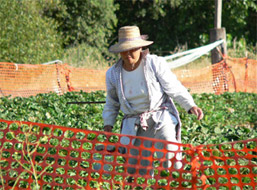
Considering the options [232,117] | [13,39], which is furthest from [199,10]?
[232,117]

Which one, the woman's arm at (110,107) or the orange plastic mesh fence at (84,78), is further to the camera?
the orange plastic mesh fence at (84,78)

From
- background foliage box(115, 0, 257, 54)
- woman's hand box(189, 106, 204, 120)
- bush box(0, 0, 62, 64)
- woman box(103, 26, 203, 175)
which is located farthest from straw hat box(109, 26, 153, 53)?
background foliage box(115, 0, 257, 54)

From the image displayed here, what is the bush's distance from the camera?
50.0 ft

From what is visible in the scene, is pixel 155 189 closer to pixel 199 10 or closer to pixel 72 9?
pixel 72 9

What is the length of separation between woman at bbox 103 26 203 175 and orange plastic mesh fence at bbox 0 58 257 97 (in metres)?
6.87

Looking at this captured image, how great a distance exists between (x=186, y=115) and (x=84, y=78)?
5.99 m

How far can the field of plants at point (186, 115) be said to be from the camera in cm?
648

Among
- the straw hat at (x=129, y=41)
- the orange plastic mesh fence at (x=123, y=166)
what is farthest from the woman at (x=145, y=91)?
the orange plastic mesh fence at (x=123, y=166)

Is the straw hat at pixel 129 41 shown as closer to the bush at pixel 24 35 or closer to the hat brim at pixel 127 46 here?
Answer: the hat brim at pixel 127 46

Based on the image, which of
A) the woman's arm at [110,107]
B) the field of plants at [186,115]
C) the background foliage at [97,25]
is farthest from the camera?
the background foliage at [97,25]

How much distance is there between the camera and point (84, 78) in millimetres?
13312

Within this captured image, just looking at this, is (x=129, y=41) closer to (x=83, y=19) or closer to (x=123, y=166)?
(x=123, y=166)

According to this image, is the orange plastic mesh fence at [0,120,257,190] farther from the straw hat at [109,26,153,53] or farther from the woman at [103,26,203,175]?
the straw hat at [109,26,153,53]

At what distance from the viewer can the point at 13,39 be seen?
608 inches
